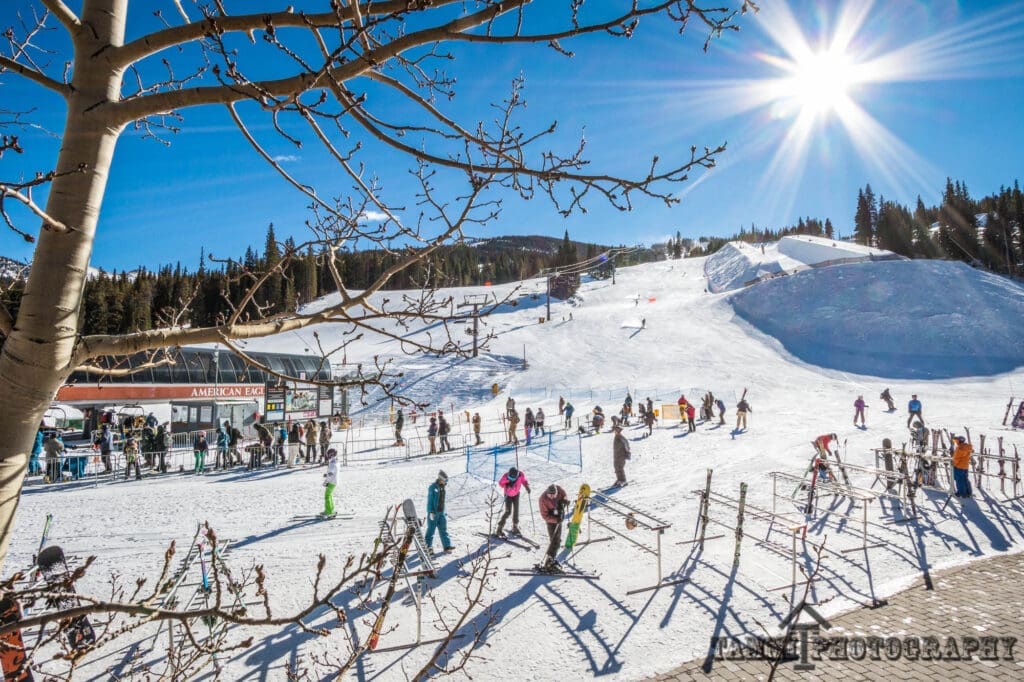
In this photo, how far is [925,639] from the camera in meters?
6.61

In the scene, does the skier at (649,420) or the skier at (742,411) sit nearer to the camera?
the skier at (742,411)

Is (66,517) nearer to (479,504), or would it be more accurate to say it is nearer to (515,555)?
(479,504)

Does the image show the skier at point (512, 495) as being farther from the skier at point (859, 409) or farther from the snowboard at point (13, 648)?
the skier at point (859, 409)

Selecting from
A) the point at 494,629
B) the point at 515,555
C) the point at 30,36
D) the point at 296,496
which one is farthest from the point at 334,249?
the point at 296,496

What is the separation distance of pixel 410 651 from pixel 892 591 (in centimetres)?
702

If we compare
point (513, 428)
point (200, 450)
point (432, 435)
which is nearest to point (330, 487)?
point (200, 450)

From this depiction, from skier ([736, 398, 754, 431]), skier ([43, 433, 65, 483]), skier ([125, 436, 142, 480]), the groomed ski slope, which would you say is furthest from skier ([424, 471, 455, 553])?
skier ([736, 398, 754, 431])

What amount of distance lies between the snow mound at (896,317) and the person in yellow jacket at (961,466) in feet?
99.4

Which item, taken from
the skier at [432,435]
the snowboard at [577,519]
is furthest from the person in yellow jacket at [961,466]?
the skier at [432,435]

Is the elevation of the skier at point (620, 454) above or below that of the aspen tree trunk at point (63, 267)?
below

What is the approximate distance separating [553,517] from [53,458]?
49.9 feet

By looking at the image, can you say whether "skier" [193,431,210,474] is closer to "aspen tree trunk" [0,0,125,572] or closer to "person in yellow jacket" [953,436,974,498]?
"aspen tree trunk" [0,0,125,572]

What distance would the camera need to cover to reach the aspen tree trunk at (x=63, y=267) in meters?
1.59

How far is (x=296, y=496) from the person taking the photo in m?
13.9
